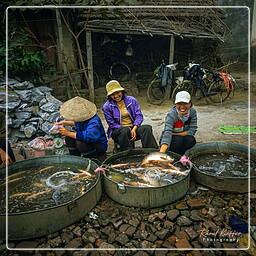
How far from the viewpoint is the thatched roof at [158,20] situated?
28.3 ft

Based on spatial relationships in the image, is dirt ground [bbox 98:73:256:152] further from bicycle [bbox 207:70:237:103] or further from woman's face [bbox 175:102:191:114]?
woman's face [bbox 175:102:191:114]

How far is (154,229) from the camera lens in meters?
2.33

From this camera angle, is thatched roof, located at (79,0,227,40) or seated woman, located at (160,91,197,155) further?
thatched roof, located at (79,0,227,40)

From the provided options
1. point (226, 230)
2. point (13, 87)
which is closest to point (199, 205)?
point (226, 230)

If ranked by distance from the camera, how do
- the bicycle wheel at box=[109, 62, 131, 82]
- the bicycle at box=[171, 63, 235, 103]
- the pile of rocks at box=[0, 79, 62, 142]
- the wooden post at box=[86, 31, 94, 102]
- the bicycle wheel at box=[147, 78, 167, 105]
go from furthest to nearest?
the bicycle wheel at box=[109, 62, 131, 82]
the bicycle wheel at box=[147, 78, 167, 105]
the bicycle at box=[171, 63, 235, 103]
the wooden post at box=[86, 31, 94, 102]
the pile of rocks at box=[0, 79, 62, 142]

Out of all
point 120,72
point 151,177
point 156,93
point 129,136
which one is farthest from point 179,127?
point 120,72

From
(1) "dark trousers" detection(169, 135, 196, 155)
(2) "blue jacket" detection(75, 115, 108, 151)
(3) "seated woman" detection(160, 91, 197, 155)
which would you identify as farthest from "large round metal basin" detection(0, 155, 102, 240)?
(1) "dark trousers" detection(169, 135, 196, 155)

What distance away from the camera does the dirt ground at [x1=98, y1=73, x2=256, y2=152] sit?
490 cm

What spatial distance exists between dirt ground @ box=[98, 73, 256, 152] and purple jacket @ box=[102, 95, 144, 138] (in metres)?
0.95

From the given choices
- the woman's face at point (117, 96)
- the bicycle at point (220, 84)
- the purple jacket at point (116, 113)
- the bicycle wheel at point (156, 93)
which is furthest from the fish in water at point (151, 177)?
the bicycle at point (220, 84)

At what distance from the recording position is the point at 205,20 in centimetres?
1052

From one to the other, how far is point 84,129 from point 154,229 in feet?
5.61

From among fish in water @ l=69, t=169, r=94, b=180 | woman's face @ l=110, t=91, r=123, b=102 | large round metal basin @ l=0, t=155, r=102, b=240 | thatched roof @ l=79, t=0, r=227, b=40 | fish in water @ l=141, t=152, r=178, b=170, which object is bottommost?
large round metal basin @ l=0, t=155, r=102, b=240

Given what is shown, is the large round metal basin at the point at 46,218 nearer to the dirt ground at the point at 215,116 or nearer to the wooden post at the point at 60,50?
the dirt ground at the point at 215,116
